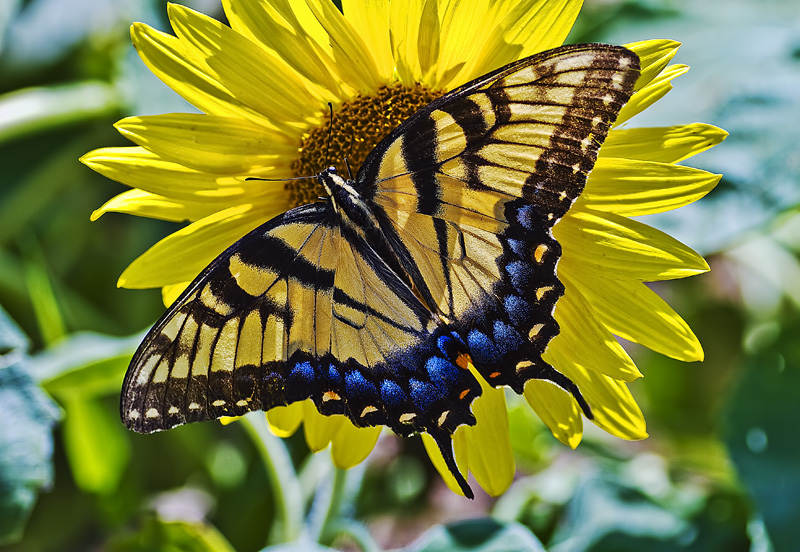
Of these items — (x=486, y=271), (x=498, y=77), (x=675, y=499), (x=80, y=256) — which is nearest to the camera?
(x=498, y=77)

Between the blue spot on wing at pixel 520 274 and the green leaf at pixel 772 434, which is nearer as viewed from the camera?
the blue spot on wing at pixel 520 274

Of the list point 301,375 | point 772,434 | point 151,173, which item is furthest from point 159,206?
point 772,434

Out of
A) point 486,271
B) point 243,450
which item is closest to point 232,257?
point 486,271

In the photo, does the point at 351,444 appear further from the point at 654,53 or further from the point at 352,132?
the point at 654,53

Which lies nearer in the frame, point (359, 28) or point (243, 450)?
point (359, 28)

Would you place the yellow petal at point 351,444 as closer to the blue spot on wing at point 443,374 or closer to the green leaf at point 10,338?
the blue spot on wing at point 443,374

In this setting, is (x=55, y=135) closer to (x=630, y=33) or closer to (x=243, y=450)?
(x=243, y=450)

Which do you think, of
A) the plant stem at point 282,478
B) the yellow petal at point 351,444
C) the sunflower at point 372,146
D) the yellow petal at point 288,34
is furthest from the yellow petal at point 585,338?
the plant stem at point 282,478
